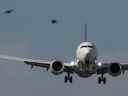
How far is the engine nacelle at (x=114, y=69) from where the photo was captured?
119 meters

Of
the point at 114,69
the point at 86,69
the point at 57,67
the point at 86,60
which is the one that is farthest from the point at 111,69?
the point at 57,67

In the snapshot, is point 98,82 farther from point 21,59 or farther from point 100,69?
point 21,59

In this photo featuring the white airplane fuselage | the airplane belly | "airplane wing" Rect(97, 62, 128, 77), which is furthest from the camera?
"airplane wing" Rect(97, 62, 128, 77)

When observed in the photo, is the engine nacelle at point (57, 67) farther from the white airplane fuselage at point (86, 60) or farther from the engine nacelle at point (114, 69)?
the engine nacelle at point (114, 69)

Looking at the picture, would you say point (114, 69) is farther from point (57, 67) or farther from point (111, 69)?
point (57, 67)

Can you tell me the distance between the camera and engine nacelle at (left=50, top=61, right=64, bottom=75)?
11925 cm

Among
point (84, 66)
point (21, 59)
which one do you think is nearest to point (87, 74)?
point (84, 66)

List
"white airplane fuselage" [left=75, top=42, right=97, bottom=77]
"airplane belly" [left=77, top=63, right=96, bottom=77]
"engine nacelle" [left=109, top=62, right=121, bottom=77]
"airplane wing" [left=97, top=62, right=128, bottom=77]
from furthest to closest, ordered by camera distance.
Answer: "engine nacelle" [left=109, top=62, right=121, bottom=77] → "airplane wing" [left=97, top=62, right=128, bottom=77] → "airplane belly" [left=77, top=63, right=96, bottom=77] → "white airplane fuselage" [left=75, top=42, right=97, bottom=77]

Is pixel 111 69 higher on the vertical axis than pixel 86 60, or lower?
lower

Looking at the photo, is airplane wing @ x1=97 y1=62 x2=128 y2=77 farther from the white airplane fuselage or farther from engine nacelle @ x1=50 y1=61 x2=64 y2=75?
engine nacelle @ x1=50 y1=61 x2=64 y2=75

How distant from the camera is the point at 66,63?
11944 cm

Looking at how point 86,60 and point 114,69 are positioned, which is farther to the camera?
point 114,69

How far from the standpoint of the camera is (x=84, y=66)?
4555 inches

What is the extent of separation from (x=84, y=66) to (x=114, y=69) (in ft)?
18.4
